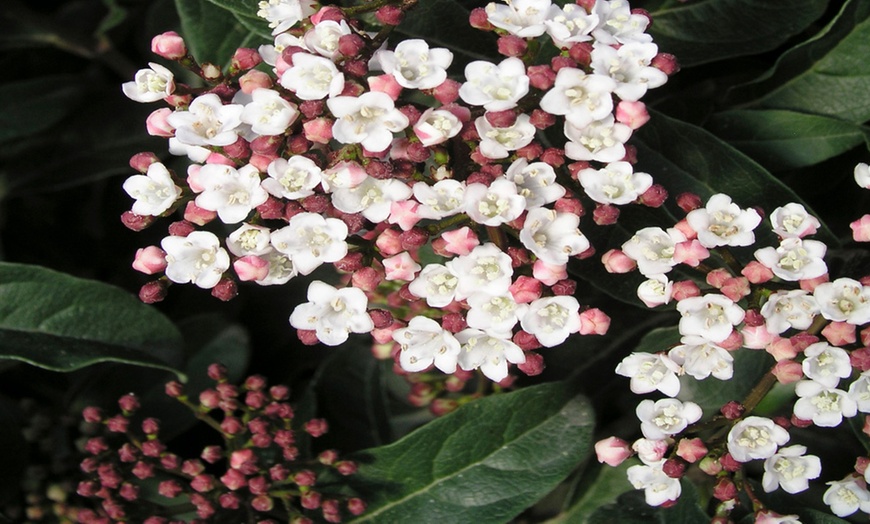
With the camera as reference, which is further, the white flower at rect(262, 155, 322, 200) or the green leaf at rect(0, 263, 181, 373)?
the green leaf at rect(0, 263, 181, 373)

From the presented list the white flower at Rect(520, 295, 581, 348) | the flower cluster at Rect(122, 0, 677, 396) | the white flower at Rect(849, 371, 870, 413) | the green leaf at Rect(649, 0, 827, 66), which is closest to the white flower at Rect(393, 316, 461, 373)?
the flower cluster at Rect(122, 0, 677, 396)

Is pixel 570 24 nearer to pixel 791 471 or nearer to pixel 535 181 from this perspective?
pixel 535 181

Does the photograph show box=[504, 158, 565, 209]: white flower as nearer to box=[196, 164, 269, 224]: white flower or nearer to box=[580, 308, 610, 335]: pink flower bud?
box=[580, 308, 610, 335]: pink flower bud

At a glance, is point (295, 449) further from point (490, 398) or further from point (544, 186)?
point (544, 186)

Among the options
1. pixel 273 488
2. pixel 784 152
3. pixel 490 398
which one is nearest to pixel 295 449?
pixel 273 488

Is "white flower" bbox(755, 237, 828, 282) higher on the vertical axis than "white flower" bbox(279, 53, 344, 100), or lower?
lower

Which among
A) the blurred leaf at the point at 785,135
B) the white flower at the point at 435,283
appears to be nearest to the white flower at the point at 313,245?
the white flower at the point at 435,283
